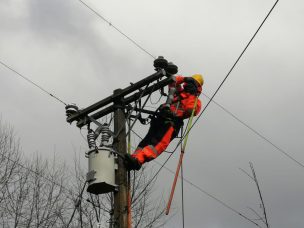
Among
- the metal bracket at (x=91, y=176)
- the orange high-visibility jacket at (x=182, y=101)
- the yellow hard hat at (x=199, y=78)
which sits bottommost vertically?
the metal bracket at (x=91, y=176)

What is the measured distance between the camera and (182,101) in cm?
736

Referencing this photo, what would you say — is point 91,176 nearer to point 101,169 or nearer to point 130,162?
point 101,169

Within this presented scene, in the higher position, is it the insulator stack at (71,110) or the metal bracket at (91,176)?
the insulator stack at (71,110)

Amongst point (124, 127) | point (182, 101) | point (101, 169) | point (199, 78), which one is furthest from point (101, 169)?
point (199, 78)

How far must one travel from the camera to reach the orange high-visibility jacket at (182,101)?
7232 mm

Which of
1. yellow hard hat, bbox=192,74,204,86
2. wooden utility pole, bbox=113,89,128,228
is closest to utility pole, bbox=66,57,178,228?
wooden utility pole, bbox=113,89,128,228

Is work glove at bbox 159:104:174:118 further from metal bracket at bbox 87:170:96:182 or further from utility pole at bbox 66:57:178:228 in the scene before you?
metal bracket at bbox 87:170:96:182

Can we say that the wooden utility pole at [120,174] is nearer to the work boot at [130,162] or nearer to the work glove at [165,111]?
the work boot at [130,162]

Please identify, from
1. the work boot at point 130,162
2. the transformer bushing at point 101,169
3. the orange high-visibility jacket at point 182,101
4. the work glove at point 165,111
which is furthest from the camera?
the orange high-visibility jacket at point 182,101

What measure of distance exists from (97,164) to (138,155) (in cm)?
57

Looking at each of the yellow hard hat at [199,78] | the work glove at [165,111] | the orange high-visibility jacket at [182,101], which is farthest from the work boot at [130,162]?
the yellow hard hat at [199,78]

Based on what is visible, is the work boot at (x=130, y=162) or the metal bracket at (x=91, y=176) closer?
the metal bracket at (x=91, y=176)

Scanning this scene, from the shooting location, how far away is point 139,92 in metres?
6.71

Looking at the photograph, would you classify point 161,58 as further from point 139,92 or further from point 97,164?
point 97,164
